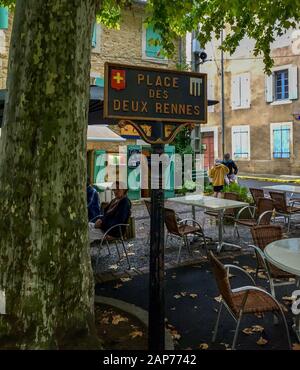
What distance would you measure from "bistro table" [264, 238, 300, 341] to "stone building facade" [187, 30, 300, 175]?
17.3 metres

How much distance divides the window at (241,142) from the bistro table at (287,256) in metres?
20.3

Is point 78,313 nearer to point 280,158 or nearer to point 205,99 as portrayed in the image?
point 205,99

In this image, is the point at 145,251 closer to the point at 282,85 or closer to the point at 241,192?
the point at 241,192

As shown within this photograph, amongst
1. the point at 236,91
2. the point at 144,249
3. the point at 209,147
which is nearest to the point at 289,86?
the point at 236,91

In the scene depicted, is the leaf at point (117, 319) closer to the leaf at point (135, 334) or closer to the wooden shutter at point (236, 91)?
the leaf at point (135, 334)

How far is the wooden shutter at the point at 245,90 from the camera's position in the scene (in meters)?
23.0

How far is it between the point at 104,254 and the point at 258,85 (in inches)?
757

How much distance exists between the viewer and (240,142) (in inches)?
941

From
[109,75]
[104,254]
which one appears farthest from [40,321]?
[104,254]

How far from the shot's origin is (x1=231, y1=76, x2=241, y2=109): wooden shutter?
2352cm

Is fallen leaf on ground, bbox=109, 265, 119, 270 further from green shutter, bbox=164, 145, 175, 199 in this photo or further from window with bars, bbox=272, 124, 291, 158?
window with bars, bbox=272, 124, 291, 158

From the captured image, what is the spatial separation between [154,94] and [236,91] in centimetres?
2243

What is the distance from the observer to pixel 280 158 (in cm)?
2162

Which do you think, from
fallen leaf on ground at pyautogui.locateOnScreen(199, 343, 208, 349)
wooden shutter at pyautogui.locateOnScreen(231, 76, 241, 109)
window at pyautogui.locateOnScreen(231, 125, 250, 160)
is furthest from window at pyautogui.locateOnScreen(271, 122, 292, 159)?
fallen leaf on ground at pyautogui.locateOnScreen(199, 343, 208, 349)
